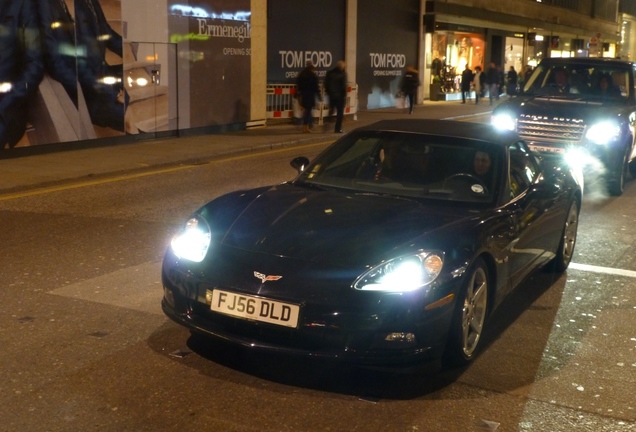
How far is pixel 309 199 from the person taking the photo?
19.2ft

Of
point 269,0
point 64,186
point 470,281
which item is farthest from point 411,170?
point 269,0

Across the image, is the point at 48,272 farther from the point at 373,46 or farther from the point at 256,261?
the point at 373,46

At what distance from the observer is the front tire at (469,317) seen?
203 inches

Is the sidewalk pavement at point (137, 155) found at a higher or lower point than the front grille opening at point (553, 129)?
lower

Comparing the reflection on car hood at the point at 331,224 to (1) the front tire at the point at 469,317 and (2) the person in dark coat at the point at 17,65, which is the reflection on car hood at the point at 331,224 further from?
(2) the person in dark coat at the point at 17,65

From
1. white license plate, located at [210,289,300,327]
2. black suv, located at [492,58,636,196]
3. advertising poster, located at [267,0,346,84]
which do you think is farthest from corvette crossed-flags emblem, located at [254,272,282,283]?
advertising poster, located at [267,0,346,84]

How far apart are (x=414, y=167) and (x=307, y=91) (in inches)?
619

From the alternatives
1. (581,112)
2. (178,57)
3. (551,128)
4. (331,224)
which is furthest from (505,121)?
(178,57)

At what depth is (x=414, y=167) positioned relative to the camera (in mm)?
6379

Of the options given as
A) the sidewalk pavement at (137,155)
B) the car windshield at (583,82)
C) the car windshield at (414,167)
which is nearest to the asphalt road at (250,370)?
the car windshield at (414,167)

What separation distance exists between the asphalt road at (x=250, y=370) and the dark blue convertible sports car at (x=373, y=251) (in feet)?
0.94

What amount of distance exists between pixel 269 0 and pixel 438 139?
→ 1907 centimetres

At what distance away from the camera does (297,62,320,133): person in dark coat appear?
21781mm

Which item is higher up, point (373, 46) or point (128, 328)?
point (373, 46)
